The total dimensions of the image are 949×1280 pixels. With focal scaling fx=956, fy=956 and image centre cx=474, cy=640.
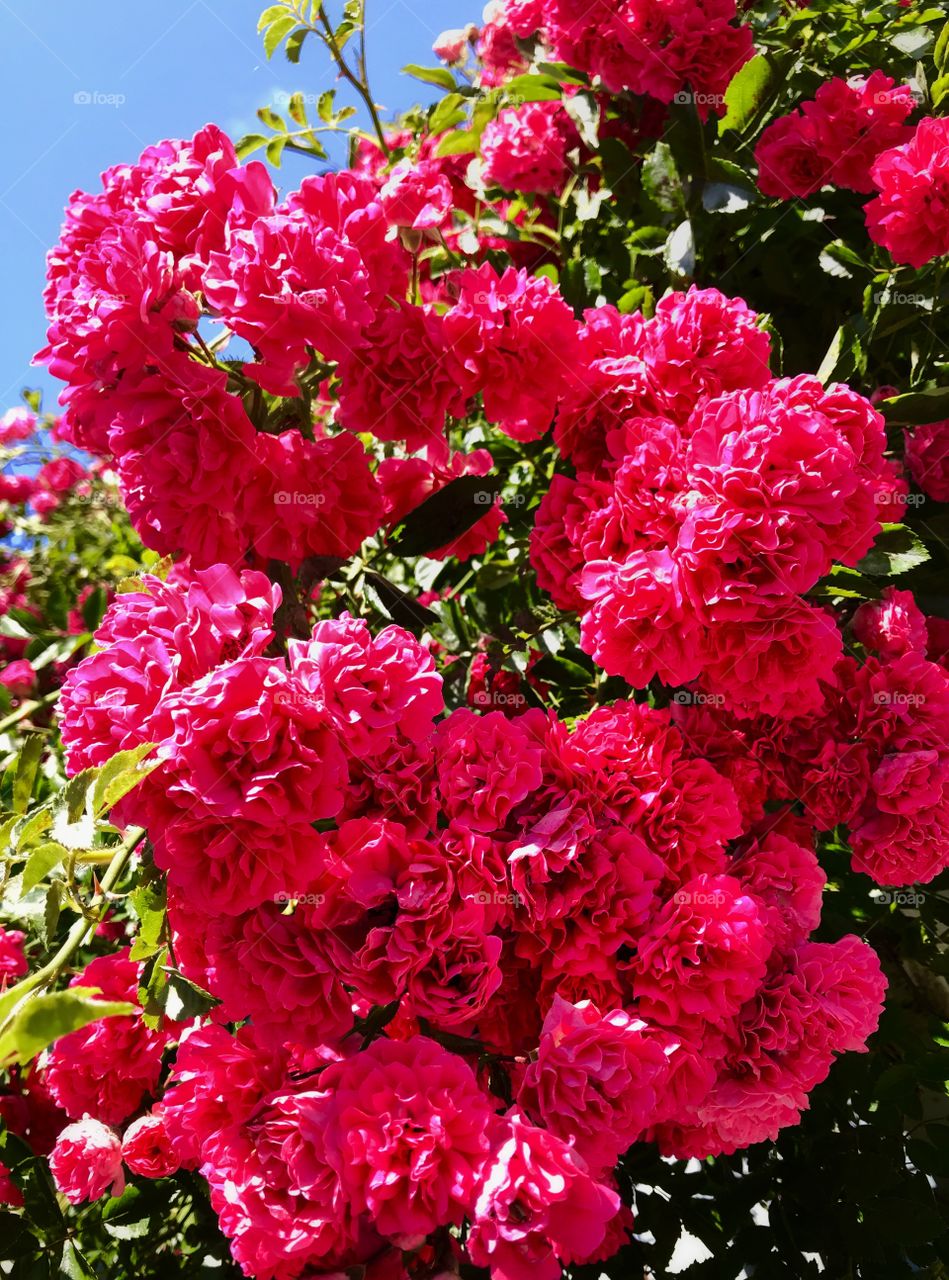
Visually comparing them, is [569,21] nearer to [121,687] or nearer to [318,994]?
[121,687]

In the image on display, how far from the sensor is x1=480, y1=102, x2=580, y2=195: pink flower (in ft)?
6.32

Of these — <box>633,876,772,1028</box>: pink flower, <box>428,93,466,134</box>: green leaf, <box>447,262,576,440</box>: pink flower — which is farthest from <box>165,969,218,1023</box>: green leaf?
<box>428,93,466,134</box>: green leaf

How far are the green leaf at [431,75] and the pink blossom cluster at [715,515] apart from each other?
42.5 inches

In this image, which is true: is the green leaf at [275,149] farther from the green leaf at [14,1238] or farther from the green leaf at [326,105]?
the green leaf at [14,1238]

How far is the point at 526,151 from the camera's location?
1.93 m

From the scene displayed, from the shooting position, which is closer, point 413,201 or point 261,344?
point 261,344

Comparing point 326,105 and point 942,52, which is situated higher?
point 326,105

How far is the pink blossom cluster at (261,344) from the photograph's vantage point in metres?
1.12

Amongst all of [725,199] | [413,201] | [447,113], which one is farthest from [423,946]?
[447,113]

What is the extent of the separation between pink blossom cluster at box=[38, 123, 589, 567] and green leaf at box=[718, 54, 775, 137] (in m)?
0.65

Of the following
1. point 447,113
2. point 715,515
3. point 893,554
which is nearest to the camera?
point 715,515

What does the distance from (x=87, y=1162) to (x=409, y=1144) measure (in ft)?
2.10

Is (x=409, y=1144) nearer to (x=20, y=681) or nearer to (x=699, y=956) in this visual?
(x=699, y=956)

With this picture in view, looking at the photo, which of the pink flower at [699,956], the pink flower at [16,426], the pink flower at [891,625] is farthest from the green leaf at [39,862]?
the pink flower at [16,426]
